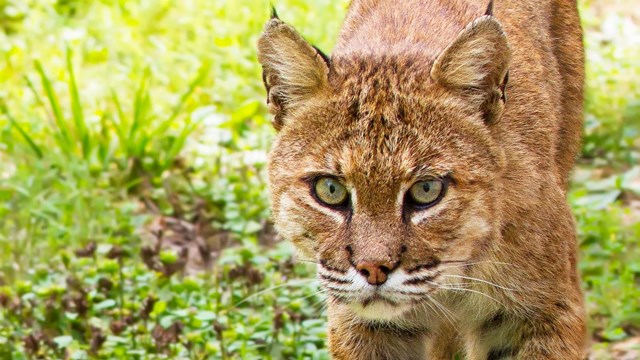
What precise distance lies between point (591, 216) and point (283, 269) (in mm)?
2039

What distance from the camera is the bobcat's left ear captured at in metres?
5.08

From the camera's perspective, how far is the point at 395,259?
4.88m

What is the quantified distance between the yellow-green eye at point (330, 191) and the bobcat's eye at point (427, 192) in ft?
0.88

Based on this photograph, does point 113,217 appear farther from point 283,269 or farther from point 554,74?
point 554,74

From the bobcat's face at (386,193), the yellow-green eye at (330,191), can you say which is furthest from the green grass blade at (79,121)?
the yellow-green eye at (330,191)

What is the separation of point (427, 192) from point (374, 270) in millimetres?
418

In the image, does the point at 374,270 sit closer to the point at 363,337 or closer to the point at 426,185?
the point at 426,185

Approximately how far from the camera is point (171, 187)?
8516 mm

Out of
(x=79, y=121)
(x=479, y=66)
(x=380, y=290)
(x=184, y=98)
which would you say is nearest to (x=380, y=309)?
(x=380, y=290)

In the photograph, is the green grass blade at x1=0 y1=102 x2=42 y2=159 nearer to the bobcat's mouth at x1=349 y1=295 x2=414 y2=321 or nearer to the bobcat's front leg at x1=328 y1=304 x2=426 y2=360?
the bobcat's front leg at x1=328 y1=304 x2=426 y2=360

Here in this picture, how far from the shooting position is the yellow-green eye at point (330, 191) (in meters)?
5.08

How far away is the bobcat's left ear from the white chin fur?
0.89 m

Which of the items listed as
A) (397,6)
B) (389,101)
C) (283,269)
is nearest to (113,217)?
(283,269)

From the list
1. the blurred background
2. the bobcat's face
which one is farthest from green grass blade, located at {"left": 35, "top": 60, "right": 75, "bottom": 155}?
the bobcat's face
